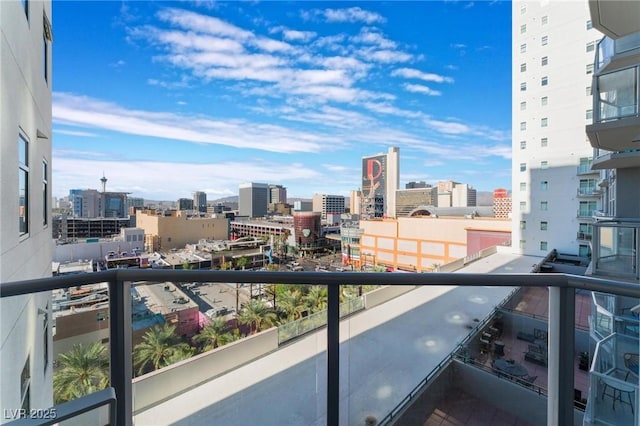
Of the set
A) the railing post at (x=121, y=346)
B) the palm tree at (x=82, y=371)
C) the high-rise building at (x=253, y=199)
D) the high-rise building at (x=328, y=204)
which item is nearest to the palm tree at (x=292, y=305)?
the railing post at (x=121, y=346)

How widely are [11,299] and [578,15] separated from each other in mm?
24005

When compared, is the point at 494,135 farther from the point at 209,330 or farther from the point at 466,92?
the point at 209,330

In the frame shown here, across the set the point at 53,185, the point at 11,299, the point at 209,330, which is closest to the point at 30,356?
the point at 11,299

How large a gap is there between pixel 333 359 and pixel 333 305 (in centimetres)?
23

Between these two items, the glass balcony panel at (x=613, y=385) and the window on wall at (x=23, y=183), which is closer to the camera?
the glass balcony panel at (x=613, y=385)

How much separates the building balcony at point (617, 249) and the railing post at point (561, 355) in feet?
21.6

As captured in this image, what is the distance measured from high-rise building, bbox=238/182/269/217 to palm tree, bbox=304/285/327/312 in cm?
7474

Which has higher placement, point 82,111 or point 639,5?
point 82,111

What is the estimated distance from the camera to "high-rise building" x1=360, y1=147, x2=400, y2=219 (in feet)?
227

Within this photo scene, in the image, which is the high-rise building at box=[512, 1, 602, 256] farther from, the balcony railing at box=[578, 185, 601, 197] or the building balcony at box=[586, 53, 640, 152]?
the building balcony at box=[586, 53, 640, 152]

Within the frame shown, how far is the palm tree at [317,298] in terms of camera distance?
1104 mm

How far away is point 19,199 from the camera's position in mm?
3139

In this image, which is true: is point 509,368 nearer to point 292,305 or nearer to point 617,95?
point 292,305

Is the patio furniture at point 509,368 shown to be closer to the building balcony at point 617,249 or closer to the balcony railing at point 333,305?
the balcony railing at point 333,305
